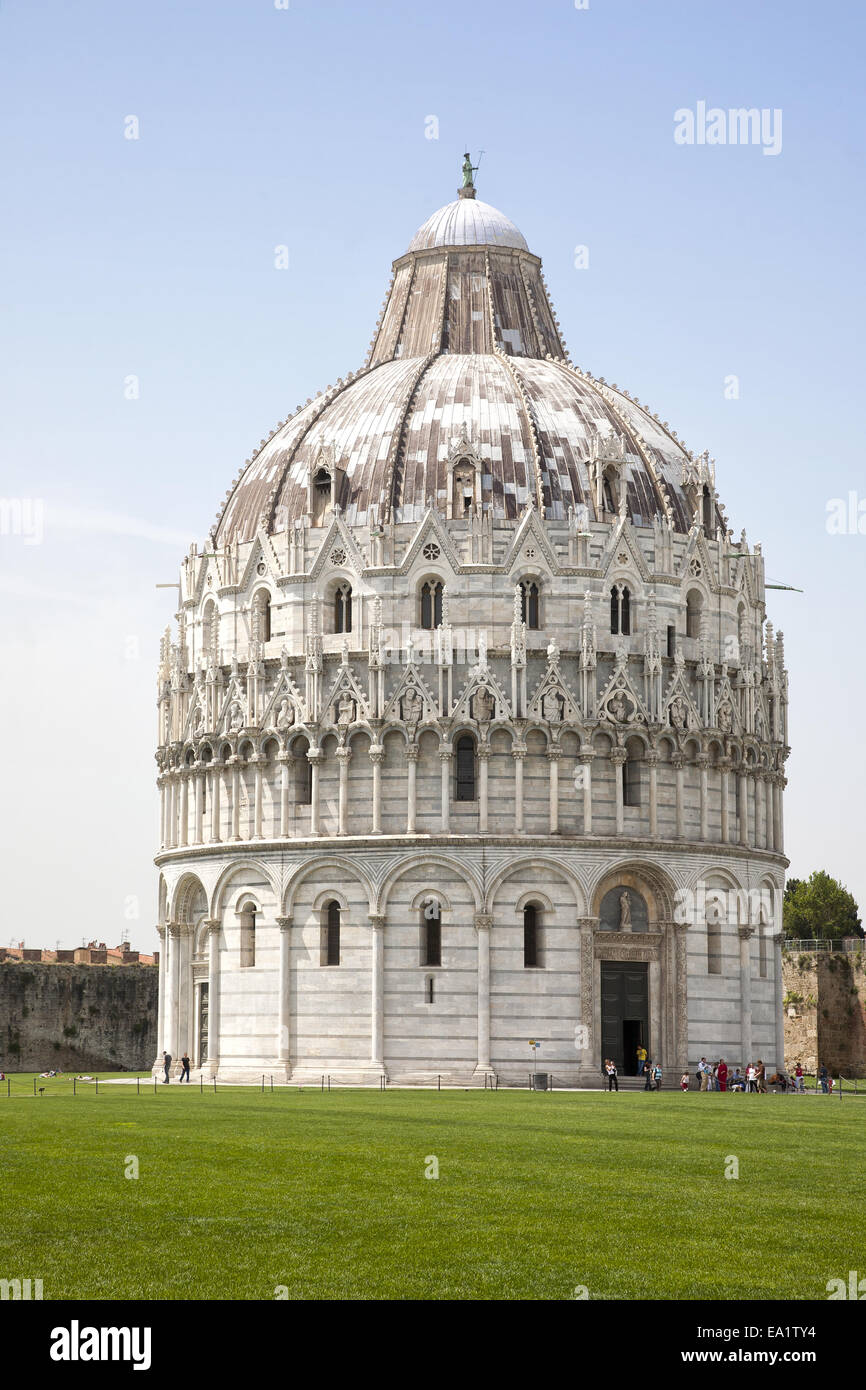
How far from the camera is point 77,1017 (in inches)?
3600

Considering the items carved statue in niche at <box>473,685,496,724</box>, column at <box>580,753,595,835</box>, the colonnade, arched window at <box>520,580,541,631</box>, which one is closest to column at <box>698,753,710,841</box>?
the colonnade

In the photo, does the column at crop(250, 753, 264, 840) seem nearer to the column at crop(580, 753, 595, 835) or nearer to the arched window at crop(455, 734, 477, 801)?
the arched window at crop(455, 734, 477, 801)

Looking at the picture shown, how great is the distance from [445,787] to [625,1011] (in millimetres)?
10867

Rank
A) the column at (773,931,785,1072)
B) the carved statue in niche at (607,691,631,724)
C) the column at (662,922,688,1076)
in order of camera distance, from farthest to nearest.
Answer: the column at (773,931,785,1072) → the carved statue in niche at (607,691,631,724) → the column at (662,922,688,1076)

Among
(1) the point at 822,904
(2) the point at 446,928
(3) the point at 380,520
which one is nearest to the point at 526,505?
(3) the point at 380,520

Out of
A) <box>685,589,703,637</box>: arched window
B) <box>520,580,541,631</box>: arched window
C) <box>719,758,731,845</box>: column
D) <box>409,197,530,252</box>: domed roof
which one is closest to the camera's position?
<box>520,580,541,631</box>: arched window

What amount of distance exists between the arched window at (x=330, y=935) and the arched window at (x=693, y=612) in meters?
18.0

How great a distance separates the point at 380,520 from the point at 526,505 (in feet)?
18.6

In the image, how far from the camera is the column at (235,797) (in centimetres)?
7412

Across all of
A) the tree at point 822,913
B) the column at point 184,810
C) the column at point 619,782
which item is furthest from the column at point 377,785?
the tree at point 822,913

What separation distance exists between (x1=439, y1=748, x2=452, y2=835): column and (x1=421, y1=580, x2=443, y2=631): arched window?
17.3 feet

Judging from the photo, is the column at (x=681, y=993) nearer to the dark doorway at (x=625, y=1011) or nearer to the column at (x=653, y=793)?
the dark doorway at (x=625, y=1011)

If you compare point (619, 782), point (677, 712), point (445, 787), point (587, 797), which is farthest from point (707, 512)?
point (445, 787)

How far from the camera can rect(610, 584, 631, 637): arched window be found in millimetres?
73688
